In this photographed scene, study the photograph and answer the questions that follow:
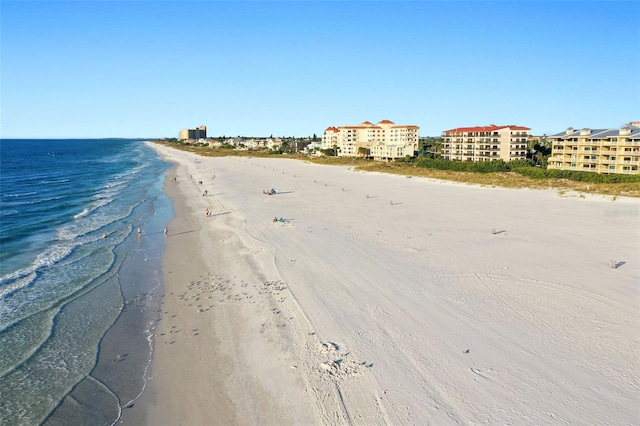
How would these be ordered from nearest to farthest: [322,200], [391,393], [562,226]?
[391,393]
[562,226]
[322,200]

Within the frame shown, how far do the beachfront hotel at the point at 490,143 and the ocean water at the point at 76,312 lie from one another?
54.0 m

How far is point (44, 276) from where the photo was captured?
19.1 metres

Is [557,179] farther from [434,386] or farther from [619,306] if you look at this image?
[434,386]

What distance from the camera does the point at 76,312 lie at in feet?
51.2

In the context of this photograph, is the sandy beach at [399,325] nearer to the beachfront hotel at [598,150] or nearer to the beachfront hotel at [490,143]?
the beachfront hotel at [598,150]

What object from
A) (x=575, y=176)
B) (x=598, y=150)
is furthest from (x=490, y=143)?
(x=575, y=176)

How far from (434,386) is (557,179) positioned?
149 ft

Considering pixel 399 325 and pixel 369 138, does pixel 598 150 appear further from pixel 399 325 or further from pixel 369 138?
pixel 369 138

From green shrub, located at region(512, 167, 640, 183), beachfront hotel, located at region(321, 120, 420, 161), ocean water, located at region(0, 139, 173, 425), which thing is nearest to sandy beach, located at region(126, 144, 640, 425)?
ocean water, located at region(0, 139, 173, 425)

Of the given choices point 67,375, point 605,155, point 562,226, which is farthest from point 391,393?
point 605,155

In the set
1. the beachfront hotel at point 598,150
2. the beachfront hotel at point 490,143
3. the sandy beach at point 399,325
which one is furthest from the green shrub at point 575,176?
the sandy beach at point 399,325

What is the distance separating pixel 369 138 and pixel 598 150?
60.0 metres

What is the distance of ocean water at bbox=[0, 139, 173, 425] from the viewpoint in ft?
35.2

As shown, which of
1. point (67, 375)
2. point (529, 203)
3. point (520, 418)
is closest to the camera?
point (520, 418)
